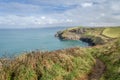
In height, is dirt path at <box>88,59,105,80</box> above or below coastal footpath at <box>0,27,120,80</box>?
below

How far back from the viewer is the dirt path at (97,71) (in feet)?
85.3

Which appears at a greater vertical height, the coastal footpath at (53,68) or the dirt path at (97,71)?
the coastal footpath at (53,68)

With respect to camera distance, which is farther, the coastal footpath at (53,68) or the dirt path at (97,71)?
the dirt path at (97,71)

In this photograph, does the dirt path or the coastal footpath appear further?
the dirt path

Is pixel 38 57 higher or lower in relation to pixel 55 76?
higher

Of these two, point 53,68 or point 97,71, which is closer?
point 53,68

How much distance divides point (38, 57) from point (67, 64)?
10.5ft

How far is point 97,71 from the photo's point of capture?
27750mm

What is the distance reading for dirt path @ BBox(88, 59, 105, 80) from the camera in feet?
85.3

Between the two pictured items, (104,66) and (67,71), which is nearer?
(67,71)

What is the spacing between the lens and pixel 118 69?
25984mm

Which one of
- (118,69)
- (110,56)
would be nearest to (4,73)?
(118,69)

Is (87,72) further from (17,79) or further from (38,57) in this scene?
(17,79)

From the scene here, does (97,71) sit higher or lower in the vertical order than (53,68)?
lower
